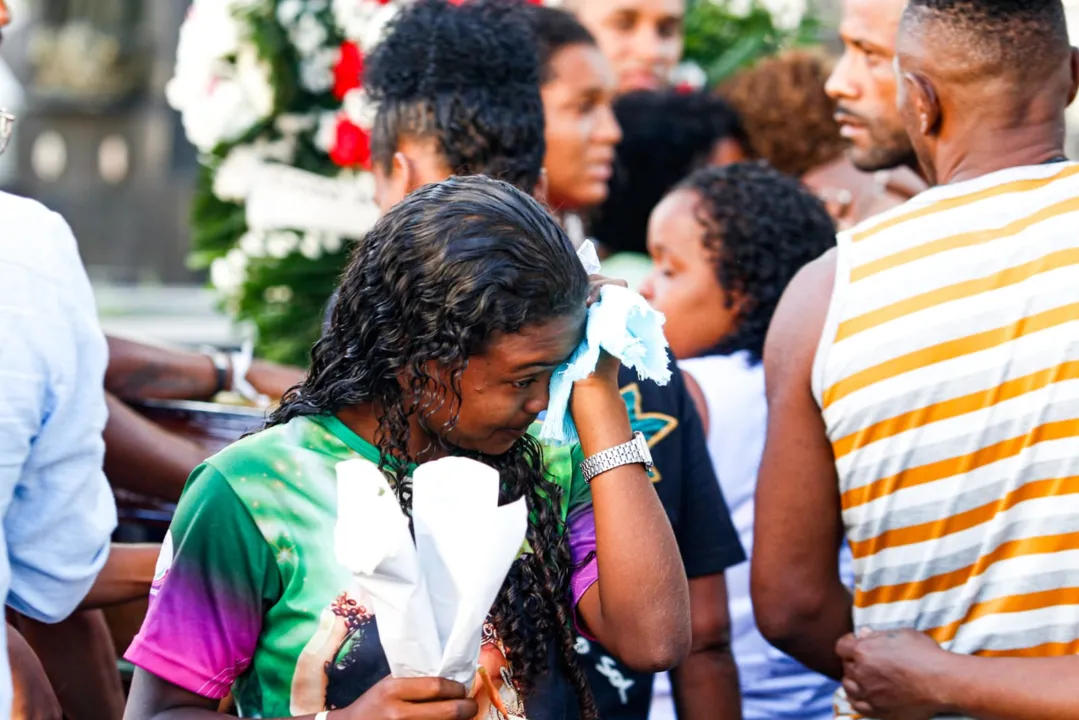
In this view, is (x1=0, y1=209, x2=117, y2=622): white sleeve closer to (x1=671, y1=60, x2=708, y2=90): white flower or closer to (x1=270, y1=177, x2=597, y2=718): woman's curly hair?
(x1=270, y1=177, x2=597, y2=718): woman's curly hair

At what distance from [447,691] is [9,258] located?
91 centimetres

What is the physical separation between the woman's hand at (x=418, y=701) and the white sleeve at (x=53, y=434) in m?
0.73

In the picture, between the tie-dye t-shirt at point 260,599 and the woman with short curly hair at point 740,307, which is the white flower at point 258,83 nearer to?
the woman with short curly hair at point 740,307

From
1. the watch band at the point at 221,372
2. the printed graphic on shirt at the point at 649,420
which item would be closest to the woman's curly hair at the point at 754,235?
the printed graphic on shirt at the point at 649,420

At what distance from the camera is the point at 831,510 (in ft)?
8.47

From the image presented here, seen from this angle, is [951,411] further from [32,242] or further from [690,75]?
[690,75]

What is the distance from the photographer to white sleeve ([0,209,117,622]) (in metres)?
2.04

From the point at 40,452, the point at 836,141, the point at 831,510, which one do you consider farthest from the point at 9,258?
the point at 836,141

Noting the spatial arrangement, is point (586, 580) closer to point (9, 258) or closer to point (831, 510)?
point (831, 510)

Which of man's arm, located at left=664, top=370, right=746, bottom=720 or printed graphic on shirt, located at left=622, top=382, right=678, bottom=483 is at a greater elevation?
printed graphic on shirt, located at left=622, top=382, right=678, bottom=483

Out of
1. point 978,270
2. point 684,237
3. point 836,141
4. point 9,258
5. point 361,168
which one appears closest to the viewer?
point 9,258

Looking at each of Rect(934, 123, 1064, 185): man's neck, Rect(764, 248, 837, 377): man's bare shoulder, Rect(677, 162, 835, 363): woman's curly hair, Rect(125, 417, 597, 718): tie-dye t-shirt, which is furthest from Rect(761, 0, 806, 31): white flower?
Rect(125, 417, 597, 718): tie-dye t-shirt

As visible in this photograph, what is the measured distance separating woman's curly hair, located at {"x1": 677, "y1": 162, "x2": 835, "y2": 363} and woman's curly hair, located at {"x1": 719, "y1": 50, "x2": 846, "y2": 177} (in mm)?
1519

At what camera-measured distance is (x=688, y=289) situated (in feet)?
10.6
